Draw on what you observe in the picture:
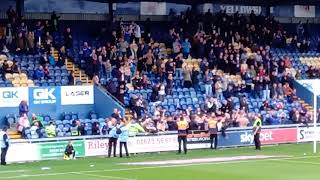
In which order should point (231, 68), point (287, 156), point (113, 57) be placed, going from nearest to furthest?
point (287, 156)
point (113, 57)
point (231, 68)

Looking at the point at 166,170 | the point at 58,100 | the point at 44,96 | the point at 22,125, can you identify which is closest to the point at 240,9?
the point at 58,100

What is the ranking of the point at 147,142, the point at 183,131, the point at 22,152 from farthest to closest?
the point at 147,142 → the point at 183,131 → the point at 22,152

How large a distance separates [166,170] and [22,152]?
721cm

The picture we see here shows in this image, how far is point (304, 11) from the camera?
5562cm

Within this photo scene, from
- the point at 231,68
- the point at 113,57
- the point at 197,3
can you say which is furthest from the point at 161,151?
the point at 197,3

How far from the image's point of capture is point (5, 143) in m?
30.8

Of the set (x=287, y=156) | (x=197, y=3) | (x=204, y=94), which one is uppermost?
(x=197, y=3)

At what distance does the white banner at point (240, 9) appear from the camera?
51.9 metres

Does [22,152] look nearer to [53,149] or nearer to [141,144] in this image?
[53,149]

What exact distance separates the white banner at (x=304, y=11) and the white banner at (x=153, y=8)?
34.7 feet

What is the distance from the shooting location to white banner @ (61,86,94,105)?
38.4m

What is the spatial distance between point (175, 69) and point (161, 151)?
8.48 meters

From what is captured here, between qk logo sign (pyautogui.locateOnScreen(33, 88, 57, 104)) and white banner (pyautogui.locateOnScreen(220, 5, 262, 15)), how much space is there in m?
17.0

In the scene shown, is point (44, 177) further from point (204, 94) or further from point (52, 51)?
point (204, 94)
